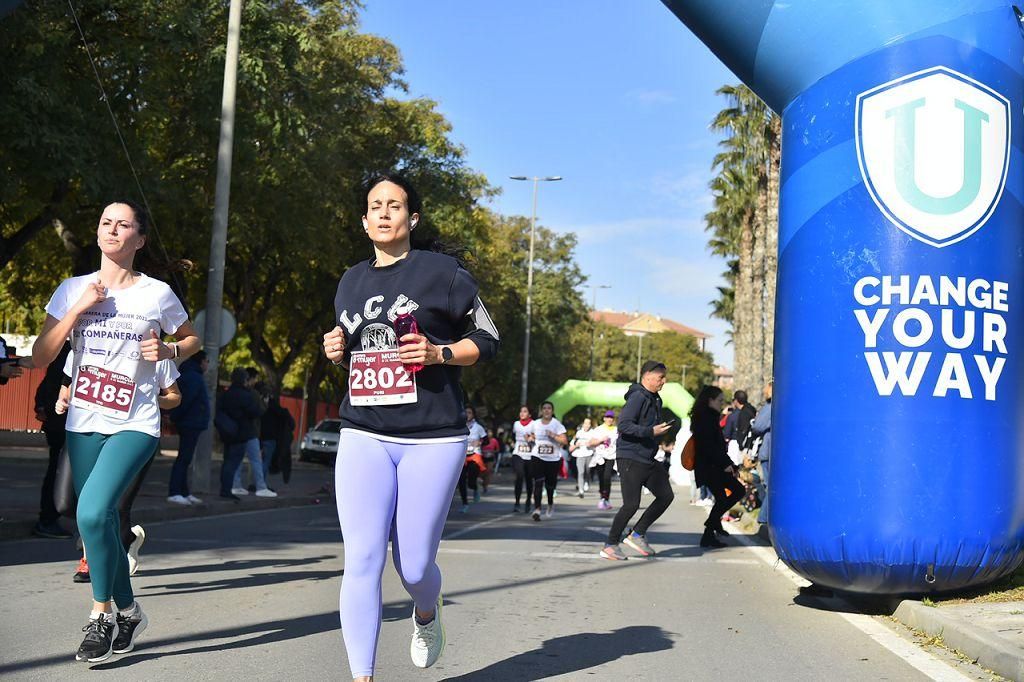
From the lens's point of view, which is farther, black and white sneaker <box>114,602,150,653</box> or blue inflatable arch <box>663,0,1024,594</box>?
blue inflatable arch <box>663,0,1024,594</box>

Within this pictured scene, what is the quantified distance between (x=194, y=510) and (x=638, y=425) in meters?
5.50

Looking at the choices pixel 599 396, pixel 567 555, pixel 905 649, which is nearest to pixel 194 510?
pixel 567 555

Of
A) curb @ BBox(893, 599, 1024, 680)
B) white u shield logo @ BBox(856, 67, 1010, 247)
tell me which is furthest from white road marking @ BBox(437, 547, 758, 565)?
white u shield logo @ BBox(856, 67, 1010, 247)

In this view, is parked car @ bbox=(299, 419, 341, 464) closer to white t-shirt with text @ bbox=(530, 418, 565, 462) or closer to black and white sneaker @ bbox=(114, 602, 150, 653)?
white t-shirt with text @ bbox=(530, 418, 565, 462)

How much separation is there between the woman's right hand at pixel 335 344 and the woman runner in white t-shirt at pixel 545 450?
1218 cm

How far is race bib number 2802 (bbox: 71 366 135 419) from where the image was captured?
536 centimetres

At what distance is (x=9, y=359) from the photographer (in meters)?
7.14

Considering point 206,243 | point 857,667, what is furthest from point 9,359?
point 206,243

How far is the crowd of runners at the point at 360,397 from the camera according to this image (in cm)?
453

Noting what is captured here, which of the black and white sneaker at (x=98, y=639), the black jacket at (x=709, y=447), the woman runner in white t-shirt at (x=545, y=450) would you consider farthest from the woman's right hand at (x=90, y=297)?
the woman runner in white t-shirt at (x=545, y=450)

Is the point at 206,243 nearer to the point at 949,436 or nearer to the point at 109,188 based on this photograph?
the point at 109,188

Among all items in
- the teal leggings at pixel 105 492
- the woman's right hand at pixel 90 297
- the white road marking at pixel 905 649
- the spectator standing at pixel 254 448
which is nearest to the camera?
the teal leggings at pixel 105 492

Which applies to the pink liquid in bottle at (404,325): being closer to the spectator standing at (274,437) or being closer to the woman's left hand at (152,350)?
the woman's left hand at (152,350)

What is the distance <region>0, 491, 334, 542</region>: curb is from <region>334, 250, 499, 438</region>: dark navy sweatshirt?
21.4 ft
